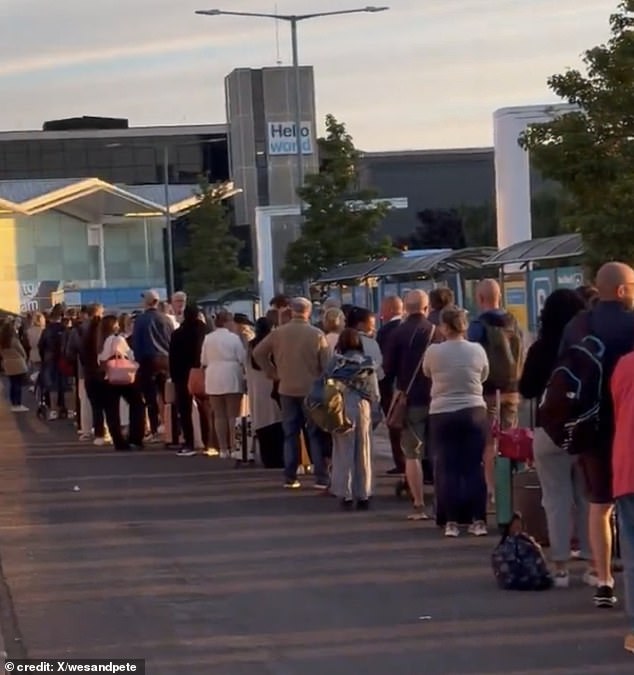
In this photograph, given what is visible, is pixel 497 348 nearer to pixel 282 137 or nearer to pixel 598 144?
pixel 598 144

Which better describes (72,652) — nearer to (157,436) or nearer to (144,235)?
(157,436)

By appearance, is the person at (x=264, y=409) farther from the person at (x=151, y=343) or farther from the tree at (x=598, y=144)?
the tree at (x=598, y=144)

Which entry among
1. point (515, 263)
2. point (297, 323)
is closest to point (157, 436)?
point (515, 263)

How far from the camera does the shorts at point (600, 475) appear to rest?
8750mm

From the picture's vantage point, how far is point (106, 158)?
10219cm

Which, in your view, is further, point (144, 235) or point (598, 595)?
point (144, 235)

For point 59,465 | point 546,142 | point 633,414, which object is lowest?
point 59,465

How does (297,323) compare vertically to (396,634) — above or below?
above

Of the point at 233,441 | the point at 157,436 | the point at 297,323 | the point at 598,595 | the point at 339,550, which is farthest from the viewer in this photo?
the point at 157,436

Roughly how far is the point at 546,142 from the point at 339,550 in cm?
1027

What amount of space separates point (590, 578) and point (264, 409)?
7857 mm

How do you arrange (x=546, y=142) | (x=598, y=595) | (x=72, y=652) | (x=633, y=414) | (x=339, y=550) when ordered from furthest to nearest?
(x=546, y=142)
(x=339, y=550)
(x=598, y=595)
(x=72, y=652)
(x=633, y=414)

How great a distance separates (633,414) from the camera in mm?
7789

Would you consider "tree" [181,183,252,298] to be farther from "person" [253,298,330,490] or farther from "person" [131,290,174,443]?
"person" [253,298,330,490]
